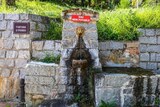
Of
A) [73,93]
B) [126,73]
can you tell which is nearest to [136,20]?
[126,73]

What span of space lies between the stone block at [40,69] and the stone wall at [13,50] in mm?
550

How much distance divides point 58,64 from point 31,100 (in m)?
0.97

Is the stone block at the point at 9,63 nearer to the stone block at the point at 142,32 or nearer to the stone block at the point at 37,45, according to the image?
the stone block at the point at 37,45

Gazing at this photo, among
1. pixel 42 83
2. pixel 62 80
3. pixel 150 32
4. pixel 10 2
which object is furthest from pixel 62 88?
pixel 10 2

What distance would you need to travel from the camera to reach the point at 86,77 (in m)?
8.03

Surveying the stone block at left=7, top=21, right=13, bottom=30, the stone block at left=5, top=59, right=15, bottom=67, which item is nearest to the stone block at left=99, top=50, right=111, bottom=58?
the stone block at left=5, top=59, right=15, bottom=67

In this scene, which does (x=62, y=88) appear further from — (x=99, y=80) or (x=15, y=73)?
(x=15, y=73)

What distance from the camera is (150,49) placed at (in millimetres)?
8672

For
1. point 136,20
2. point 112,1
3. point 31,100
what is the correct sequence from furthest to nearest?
point 112,1 < point 136,20 < point 31,100

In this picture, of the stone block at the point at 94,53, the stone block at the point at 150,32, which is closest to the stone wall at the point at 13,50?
the stone block at the point at 94,53

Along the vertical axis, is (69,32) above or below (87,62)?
above

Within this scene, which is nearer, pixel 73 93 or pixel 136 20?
pixel 73 93

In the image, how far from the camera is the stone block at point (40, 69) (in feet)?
27.0

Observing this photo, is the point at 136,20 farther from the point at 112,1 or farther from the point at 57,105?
the point at 112,1
